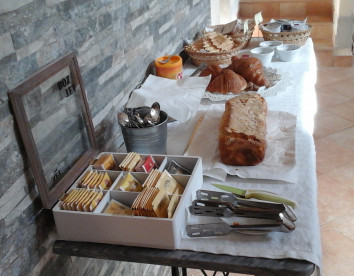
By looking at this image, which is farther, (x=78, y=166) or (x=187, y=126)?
(x=187, y=126)

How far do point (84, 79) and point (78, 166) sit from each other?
0.21 meters

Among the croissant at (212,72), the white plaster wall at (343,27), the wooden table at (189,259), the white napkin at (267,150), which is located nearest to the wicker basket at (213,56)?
the croissant at (212,72)

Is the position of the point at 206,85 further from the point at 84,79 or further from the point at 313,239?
the point at 313,239

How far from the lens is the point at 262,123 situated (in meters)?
1.09

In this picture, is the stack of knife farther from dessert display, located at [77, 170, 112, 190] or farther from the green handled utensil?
dessert display, located at [77, 170, 112, 190]

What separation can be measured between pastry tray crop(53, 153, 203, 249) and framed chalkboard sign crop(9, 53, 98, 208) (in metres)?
0.05

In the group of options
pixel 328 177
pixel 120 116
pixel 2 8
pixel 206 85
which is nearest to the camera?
pixel 2 8

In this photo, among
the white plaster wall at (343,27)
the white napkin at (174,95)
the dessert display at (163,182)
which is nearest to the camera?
the dessert display at (163,182)

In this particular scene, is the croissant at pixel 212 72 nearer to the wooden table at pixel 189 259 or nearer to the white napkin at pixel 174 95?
the white napkin at pixel 174 95

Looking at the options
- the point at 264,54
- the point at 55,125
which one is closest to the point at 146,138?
the point at 55,125

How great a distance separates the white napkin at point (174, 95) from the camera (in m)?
1.22

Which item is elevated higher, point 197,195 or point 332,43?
point 197,195

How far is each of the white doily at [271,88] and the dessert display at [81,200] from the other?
2.12ft

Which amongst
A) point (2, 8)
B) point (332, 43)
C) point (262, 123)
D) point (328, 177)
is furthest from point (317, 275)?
point (332, 43)
